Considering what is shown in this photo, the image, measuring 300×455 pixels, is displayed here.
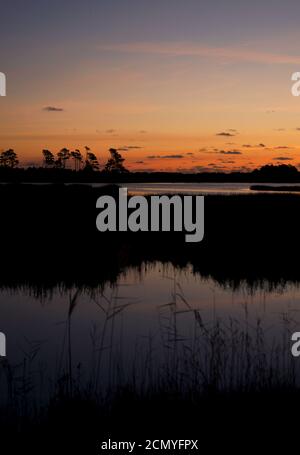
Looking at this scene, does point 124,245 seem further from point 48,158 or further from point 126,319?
point 48,158

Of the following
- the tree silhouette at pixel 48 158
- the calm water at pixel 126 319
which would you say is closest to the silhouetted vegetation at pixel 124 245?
the calm water at pixel 126 319

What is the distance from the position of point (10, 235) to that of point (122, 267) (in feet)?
26.1

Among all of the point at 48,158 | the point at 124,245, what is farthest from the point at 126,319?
the point at 48,158

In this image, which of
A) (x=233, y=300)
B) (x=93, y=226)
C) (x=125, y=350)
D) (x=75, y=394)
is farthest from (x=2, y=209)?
(x=75, y=394)

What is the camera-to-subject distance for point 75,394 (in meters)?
7.54

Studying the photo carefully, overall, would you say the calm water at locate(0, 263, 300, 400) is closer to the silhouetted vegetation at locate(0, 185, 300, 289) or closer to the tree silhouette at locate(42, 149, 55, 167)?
the silhouetted vegetation at locate(0, 185, 300, 289)

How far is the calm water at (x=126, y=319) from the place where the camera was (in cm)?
1000

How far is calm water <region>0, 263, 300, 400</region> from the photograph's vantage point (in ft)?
32.8

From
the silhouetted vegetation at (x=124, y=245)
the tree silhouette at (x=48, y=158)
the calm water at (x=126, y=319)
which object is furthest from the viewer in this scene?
the tree silhouette at (x=48, y=158)

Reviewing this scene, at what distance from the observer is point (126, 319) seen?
12.7m

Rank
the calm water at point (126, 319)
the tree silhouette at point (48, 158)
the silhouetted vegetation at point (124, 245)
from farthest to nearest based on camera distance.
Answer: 1. the tree silhouette at point (48, 158)
2. the silhouetted vegetation at point (124, 245)
3. the calm water at point (126, 319)

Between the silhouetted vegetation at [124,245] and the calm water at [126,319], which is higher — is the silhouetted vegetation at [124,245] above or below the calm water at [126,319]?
above

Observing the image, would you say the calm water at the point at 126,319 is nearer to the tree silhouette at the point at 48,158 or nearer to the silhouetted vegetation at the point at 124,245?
the silhouetted vegetation at the point at 124,245

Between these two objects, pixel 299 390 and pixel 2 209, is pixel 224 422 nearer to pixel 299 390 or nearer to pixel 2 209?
pixel 299 390
